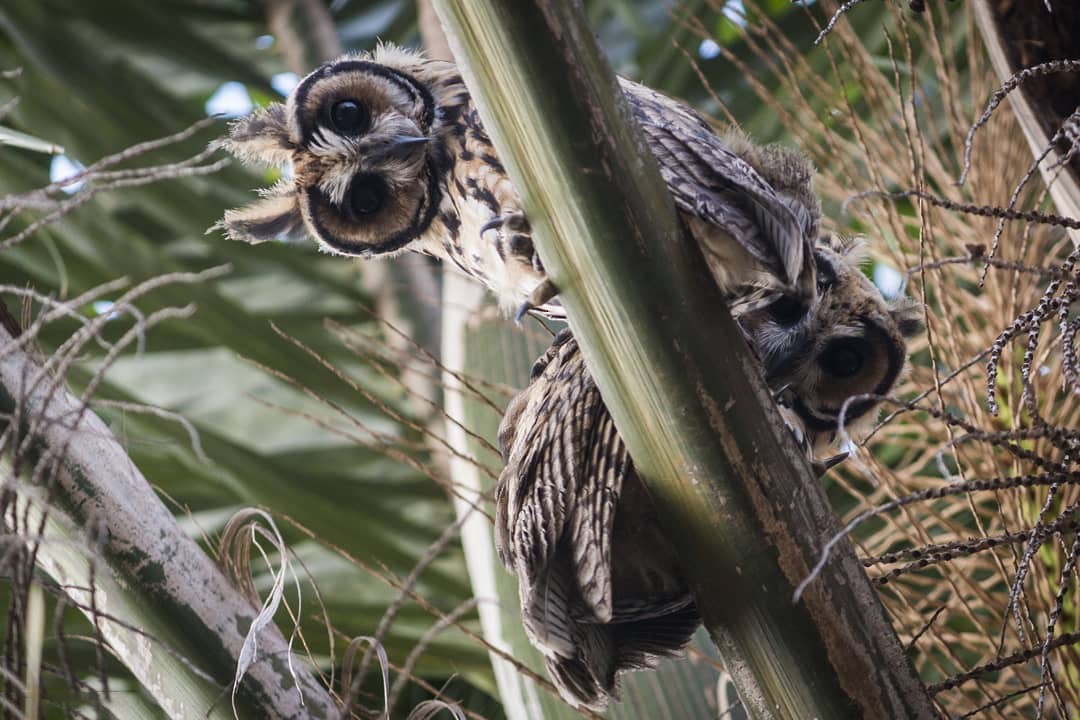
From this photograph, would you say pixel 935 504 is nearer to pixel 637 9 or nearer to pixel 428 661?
pixel 428 661

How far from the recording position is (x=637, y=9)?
2545mm

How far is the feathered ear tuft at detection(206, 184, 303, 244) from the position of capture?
1.03 metres

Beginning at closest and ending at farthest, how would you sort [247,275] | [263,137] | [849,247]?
[263,137] < [849,247] < [247,275]

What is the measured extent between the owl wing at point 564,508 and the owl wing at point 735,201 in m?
0.17

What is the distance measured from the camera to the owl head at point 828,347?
990 millimetres

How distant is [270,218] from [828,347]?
556 millimetres

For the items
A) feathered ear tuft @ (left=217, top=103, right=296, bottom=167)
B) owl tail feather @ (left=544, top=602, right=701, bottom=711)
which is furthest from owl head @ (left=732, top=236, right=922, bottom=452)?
feathered ear tuft @ (left=217, top=103, right=296, bottom=167)

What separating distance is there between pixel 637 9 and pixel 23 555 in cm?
222

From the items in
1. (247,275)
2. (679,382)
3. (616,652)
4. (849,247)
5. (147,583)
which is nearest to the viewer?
(679,382)

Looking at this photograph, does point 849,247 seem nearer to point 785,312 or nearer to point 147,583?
point 785,312

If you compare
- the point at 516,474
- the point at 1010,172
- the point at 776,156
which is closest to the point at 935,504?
the point at 1010,172

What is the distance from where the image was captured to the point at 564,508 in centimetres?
82

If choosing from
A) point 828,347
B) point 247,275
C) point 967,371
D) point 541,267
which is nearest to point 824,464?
point 828,347

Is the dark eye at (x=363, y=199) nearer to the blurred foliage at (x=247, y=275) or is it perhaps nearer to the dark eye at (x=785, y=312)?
the dark eye at (x=785, y=312)
